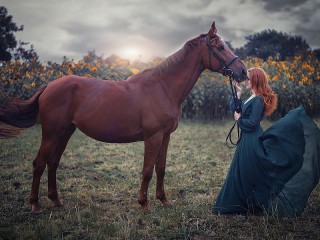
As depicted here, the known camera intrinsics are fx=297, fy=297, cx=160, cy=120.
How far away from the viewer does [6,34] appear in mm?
25094

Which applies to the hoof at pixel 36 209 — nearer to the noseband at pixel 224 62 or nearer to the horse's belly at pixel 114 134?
the horse's belly at pixel 114 134

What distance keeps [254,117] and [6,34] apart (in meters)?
26.5

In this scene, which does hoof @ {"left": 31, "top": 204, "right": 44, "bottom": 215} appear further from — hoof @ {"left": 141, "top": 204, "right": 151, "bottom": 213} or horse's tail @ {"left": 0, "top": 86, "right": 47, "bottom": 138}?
hoof @ {"left": 141, "top": 204, "right": 151, "bottom": 213}

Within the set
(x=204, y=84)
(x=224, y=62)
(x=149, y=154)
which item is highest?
(x=204, y=84)

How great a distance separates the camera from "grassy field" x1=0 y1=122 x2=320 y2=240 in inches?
135

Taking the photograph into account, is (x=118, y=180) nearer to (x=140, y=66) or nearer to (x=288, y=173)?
(x=288, y=173)

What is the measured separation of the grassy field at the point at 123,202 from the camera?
3424 mm

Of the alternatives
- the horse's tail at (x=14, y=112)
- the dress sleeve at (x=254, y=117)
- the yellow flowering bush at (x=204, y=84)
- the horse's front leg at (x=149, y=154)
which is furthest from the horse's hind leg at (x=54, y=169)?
the yellow flowering bush at (x=204, y=84)

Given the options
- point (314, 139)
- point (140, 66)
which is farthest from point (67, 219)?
point (140, 66)

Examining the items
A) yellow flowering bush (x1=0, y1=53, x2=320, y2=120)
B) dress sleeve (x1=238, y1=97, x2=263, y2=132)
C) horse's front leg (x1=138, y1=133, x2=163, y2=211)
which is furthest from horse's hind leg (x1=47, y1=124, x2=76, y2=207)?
yellow flowering bush (x1=0, y1=53, x2=320, y2=120)

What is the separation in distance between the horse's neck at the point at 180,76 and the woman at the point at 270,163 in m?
0.84

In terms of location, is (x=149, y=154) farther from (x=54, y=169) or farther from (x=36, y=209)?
(x=36, y=209)

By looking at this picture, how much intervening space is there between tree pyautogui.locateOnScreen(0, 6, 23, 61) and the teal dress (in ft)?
A: 78.5

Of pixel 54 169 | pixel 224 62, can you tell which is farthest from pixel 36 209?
pixel 224 62
